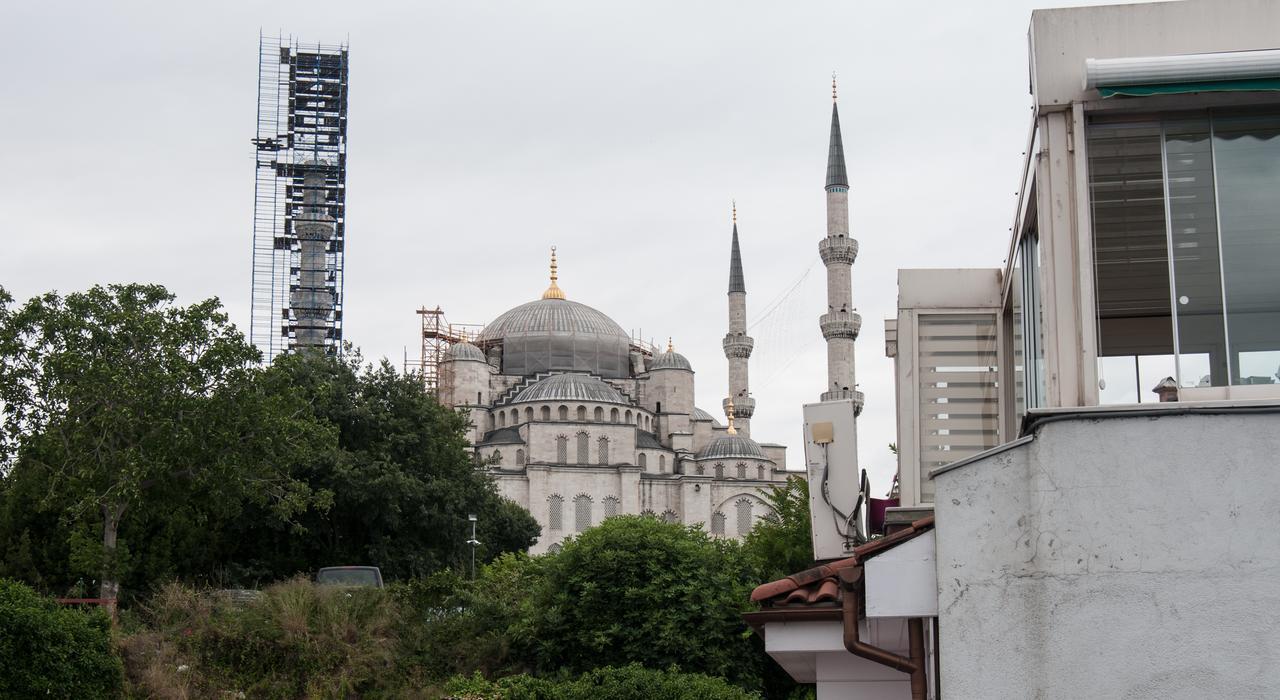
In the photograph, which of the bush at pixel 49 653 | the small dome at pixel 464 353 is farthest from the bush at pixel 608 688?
the small dome at pixel 464 353

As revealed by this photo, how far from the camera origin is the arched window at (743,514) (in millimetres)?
73312

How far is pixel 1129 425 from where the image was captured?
5.09m

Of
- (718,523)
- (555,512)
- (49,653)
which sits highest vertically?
(555,512)

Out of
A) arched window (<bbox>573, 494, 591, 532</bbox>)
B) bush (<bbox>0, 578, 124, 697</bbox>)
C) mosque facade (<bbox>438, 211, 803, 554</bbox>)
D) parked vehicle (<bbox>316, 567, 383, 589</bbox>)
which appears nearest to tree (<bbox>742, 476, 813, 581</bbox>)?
parked vehicle (<bbox>316, 567, 383, 589</bbox>)

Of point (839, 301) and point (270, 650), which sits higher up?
point (839, 301)

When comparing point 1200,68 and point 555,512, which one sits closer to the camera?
point 1200,68

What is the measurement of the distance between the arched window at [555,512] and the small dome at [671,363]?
12.5 meters

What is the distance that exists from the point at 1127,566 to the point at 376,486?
28.4m

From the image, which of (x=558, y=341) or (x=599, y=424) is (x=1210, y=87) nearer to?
(x=599, y=424)

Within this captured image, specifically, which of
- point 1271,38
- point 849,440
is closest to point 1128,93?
point 1271,38

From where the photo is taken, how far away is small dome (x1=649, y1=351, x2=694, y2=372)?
80.3m

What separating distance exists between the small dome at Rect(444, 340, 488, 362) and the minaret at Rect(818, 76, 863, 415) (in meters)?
17.2

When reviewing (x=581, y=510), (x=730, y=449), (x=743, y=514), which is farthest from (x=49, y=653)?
(x=730, y=449)

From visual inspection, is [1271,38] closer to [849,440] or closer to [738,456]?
[849,440]
